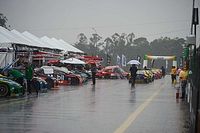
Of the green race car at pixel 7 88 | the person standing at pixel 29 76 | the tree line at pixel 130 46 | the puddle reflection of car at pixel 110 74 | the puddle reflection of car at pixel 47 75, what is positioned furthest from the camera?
the tree line at pixel 130 46

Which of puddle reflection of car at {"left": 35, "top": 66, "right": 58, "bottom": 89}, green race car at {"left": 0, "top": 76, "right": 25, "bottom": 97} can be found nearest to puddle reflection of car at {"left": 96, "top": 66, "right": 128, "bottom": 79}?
puddle reflection of car at {"left": 35, "top": 66, "right": 58, "bottom": 89}

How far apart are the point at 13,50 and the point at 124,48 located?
103m

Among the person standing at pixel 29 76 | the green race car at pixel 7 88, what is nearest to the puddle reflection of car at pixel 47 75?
the person standing at pixel 29 76

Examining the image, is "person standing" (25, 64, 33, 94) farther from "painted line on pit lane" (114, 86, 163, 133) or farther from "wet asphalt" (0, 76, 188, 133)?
"painted line on pit lane" (114, 86, 163, 133)

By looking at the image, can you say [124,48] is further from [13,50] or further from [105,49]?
[13,50]

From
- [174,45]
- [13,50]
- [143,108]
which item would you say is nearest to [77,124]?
[143,108]

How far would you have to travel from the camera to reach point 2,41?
31.8 meters

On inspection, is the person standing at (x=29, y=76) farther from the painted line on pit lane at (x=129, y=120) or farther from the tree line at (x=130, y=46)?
the tree line at (x=130, y=46)

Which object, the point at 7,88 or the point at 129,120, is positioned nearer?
the point at 129,120

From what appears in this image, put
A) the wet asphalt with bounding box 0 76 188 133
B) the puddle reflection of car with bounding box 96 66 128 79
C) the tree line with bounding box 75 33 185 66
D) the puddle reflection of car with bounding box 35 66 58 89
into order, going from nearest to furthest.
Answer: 1. the wet asphalt with bounding box 0 76 188 133
2. the puddle reflection of car with bounding box 35 66 58 89
3. the puddle reflection of car with bounding box 96 66 128 79
4. the tree line with bounding box 75 33 185 66

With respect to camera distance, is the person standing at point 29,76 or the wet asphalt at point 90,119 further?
the person standing at point 29,76

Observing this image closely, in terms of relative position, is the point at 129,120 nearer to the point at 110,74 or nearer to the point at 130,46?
the point at 110,74

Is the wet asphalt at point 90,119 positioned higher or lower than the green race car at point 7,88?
lower

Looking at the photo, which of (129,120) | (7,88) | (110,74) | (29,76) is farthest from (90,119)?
(110,74)
